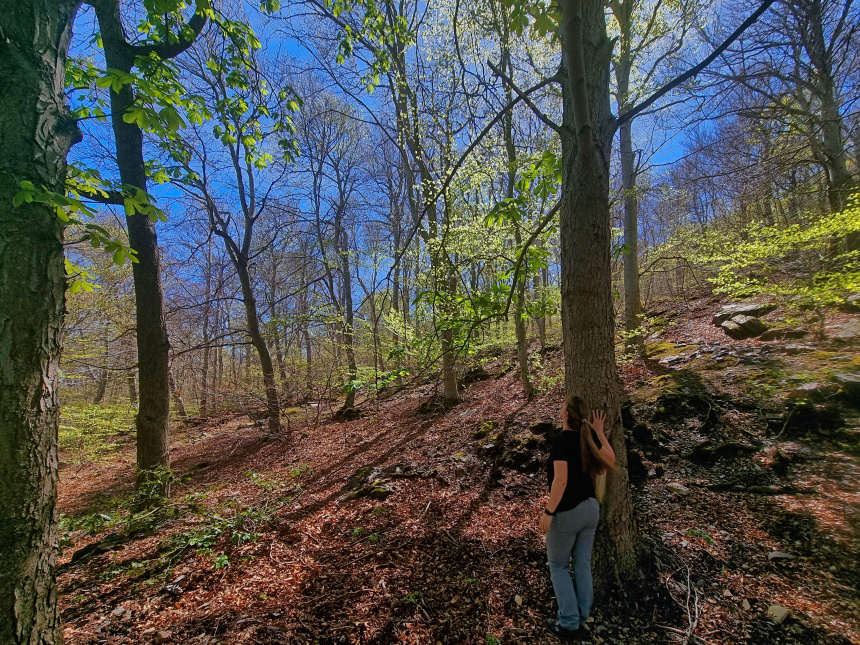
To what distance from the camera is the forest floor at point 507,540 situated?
2531mm

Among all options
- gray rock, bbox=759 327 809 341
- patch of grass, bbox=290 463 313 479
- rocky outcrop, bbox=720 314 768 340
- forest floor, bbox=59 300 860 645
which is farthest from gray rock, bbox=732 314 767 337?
patch of grass, bbox=290 463 313 479

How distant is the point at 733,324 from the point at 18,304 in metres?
10.4

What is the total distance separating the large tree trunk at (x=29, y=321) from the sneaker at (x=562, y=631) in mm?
3012

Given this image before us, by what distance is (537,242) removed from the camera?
8.34 metres

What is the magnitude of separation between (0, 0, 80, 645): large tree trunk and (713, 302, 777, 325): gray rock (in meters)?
10.9

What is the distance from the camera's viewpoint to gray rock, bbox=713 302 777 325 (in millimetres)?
7746

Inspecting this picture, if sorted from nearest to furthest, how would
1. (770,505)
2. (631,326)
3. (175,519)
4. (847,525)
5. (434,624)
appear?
(434,624) → (847,525) → (770,505) → (175,519) → (631,326)

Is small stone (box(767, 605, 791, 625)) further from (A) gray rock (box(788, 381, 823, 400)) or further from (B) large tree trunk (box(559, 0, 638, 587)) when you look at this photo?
(A) gray rock (box(788, 381, 823, 400))

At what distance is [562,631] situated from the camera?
247 cm

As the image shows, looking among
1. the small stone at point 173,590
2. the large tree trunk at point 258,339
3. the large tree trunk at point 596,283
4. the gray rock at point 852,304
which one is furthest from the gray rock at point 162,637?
the gray rock at point 852,304

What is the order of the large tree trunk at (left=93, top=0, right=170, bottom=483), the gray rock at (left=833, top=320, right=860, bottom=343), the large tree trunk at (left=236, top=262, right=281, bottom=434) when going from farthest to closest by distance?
1. the large tree trunk at (left=236, top=262, right=281, bottom=434)
2. the gray rock at (left=833, top=320, right=860, bottom=343)
3. the large tree trunk at (left=93, top=0, right=170, bottom=483)

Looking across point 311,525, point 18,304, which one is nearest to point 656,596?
point 311,525

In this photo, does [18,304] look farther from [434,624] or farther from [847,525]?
[847,525]

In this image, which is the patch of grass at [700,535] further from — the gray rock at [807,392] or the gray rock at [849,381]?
the gray rock at [849,381]
